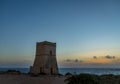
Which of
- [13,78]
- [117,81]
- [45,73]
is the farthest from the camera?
[45,73]

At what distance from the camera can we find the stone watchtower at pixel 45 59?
35000mm

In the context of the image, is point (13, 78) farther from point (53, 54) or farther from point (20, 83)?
point (53, 54)

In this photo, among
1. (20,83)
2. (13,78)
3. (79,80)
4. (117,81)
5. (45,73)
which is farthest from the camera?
(45,73)

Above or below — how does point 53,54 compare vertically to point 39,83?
above

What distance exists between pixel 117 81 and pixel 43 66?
51.3ft

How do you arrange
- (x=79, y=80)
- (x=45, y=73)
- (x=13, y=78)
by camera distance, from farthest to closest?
1. (x=45, y=73)
2. (x=13, y=78)
3. (x=79, y=80)

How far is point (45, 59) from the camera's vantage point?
35094 millimetres

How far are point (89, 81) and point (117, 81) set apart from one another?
6149 millimetres

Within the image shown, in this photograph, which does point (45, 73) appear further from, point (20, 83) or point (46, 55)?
point (20, 83)

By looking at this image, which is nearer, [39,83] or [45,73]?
[39,83]

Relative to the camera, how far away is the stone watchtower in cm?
3500

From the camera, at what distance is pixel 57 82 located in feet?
95.1

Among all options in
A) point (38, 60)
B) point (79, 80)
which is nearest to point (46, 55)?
point (38, 60)

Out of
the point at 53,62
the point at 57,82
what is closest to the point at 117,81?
the point at 57,82
